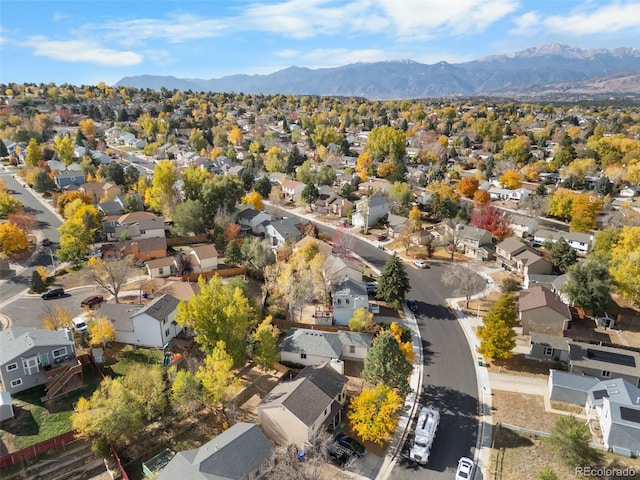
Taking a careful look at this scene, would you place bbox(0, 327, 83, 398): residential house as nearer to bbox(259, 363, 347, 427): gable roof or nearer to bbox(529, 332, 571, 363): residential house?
bbox(259, 363, 347, 427): gable roof

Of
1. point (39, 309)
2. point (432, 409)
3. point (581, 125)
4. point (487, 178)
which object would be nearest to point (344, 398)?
point (432, 409)

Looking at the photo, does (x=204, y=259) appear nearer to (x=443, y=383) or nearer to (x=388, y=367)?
(x=388, y=367)

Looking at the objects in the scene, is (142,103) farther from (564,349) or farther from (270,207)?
(564,349)

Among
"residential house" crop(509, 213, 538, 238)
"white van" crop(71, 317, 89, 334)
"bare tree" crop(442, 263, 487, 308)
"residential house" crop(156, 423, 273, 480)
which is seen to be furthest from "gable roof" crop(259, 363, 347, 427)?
"residential house" crop(509, 213, 538, 238)

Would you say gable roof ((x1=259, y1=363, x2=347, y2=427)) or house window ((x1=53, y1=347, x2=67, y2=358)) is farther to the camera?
house window ((x1=53, y1=347, x2=67, y2=358))

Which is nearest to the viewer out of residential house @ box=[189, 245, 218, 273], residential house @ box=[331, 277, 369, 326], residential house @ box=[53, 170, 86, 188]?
residential house @ box=[331, 277, 369, 326]

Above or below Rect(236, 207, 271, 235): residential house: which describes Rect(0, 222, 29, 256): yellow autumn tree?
above
